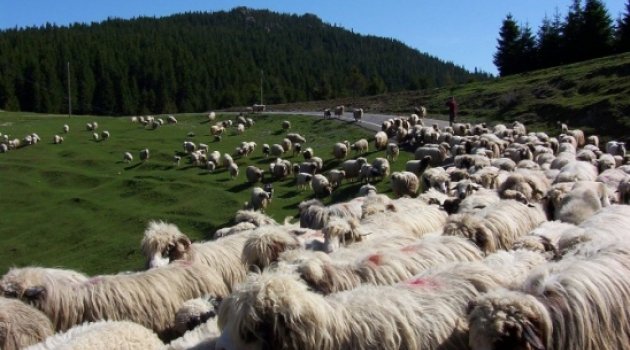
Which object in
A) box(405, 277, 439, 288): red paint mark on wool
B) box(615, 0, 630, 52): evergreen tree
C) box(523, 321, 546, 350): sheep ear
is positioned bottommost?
box(405, 277, 439, 288): red paint mark on wool

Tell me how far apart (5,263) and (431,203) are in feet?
58.2

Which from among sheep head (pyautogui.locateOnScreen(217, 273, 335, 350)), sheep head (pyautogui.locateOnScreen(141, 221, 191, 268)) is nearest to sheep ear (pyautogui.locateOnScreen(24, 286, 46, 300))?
sheep head (pyautogui.locateOnScreen(141, 221, 191, 268))

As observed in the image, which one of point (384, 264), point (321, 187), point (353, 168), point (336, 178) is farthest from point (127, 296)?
point (353, 168)

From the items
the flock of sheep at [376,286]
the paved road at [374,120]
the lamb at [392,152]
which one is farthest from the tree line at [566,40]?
the flock of sheep at [376,286]

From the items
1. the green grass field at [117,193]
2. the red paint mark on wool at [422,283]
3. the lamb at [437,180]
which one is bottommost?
the green grass field at [117,193]

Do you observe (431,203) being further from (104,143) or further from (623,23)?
(623,23)

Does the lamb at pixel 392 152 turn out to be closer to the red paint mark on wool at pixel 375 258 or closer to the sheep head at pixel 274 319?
the red paint mark on wool at pixel 375 258

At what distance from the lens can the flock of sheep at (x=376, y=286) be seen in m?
4.92

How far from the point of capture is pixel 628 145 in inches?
1195

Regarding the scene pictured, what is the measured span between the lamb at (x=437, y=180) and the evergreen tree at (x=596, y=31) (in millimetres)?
51504

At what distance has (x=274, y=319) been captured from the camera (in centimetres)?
484

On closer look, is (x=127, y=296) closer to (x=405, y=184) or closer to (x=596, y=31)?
(x=405, y=184)

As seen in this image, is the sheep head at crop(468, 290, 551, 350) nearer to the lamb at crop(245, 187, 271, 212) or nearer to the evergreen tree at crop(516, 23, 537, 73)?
the lamb at crop(245, 187, 271, 212)

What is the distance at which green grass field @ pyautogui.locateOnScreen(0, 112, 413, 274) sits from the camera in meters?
24.1
